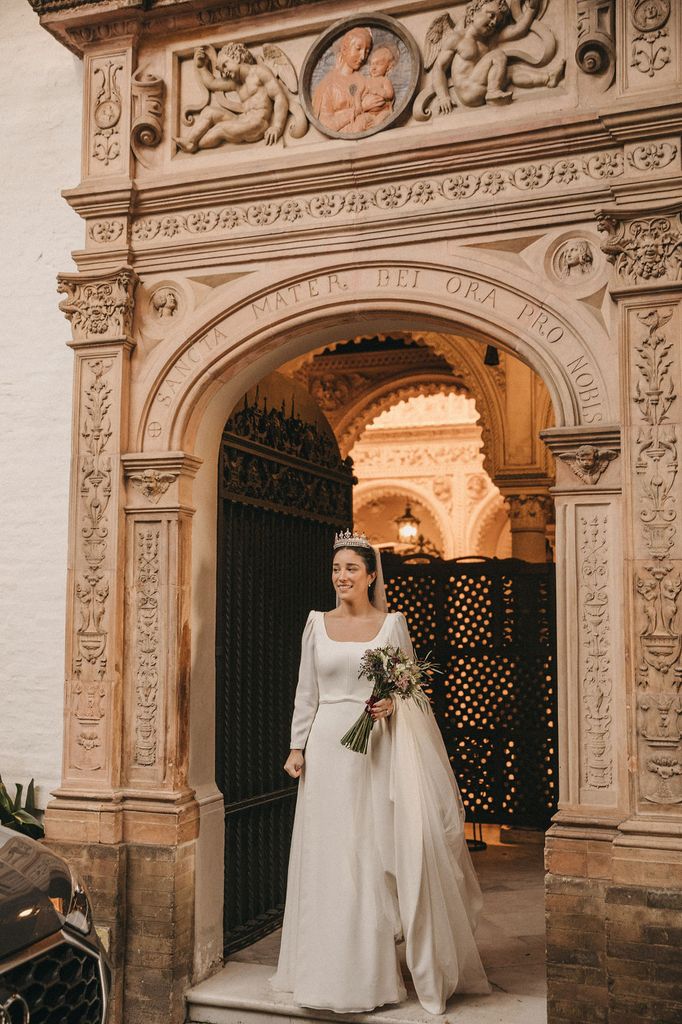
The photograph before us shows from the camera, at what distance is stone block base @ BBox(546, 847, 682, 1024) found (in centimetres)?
441

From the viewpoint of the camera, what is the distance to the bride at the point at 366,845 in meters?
4.88

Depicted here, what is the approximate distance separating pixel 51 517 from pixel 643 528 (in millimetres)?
3255

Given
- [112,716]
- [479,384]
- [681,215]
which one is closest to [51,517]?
[112,716]

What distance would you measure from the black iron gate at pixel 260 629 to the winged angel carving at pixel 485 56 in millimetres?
2072

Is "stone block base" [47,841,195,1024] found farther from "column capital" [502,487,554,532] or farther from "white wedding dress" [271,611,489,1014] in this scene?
"column capital" [502,487,554,532]

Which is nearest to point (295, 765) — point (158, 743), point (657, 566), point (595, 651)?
point (158, 743)

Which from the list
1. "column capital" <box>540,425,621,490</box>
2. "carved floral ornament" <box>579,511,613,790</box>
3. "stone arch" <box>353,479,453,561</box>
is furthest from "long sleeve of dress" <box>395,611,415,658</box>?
"stone arch" <box>353,479,453,561</box>

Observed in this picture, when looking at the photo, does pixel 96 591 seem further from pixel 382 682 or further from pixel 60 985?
pixel 60 985

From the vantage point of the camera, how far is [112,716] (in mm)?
5582

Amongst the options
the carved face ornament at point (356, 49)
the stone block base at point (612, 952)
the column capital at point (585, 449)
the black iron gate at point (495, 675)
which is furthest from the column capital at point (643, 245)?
the black iron gate at point (495, 675)

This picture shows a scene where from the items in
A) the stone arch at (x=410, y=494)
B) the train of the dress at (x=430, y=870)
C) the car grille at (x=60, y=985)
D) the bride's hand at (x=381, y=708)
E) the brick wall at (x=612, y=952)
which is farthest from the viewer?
the stone arch at (x=410, y=494)

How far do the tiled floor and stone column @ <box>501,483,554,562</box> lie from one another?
427 cm

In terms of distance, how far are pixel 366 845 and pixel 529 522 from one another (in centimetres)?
617

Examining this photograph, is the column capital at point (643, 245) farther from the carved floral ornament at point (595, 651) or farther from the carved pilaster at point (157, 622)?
the carved pilaster at point (157, 622)
